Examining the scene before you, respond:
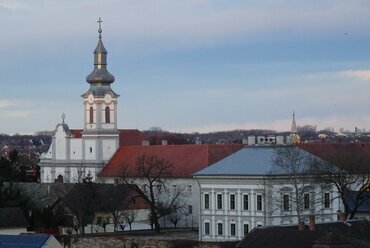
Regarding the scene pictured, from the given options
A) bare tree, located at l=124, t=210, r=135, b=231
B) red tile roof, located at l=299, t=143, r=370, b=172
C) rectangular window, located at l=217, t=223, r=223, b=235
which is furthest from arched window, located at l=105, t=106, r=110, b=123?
rectangular window, located at l=217, t=223, r=223, b=235

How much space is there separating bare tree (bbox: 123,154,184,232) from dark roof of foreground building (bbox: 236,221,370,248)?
2978 cm

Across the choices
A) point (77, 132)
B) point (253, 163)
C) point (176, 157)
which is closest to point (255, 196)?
point (253, 163)

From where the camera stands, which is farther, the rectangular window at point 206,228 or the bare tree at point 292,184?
the rectangular window at point 206,228

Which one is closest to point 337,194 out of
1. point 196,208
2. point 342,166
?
point 342,166

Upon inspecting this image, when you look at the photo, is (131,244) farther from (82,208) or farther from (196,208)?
(196,208)

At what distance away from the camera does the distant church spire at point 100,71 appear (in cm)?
11088

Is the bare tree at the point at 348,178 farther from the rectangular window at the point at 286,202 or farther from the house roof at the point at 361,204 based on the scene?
the rectangular window at the point at 286,202

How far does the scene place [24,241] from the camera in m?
59.6

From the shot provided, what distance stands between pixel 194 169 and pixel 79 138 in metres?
20.8

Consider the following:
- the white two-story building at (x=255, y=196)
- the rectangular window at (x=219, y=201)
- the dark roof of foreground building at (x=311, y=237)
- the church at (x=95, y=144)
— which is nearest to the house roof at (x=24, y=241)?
the dark roof of foreground building at (x=311, y=237)

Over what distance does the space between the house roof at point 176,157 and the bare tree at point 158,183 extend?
0.96 meters

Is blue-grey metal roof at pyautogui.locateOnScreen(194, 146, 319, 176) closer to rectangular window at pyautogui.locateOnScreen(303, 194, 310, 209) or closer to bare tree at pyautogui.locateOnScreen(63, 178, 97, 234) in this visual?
rectangular window at pyautogui.locateOnScreen(303, 194, 310, 209)

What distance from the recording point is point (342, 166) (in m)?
81.2

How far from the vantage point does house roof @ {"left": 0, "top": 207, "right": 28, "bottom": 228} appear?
2876 inches
